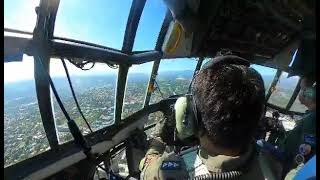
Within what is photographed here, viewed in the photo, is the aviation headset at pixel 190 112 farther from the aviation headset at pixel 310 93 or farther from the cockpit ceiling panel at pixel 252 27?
the cockpit ceiling panel at pixel 252 27

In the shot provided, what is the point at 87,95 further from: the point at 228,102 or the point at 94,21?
the point at 228,102

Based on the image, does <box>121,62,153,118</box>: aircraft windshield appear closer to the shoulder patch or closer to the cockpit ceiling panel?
the cockpit ceiling panel

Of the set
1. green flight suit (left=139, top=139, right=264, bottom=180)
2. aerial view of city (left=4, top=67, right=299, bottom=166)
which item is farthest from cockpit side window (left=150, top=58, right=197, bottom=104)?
green flight suit (left=139, top=139, right=264, bottom=180)

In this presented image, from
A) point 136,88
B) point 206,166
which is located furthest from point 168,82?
point 206,166

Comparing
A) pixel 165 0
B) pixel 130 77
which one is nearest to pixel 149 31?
pixel 130 77

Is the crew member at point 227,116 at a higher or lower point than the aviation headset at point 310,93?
higher

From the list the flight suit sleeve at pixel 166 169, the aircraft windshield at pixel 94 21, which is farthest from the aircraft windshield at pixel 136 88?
the flight suit sleeve at pixel 166 169

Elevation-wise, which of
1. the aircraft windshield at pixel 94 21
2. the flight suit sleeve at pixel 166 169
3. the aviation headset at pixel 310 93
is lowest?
the aviation headset at pixel 310 93
